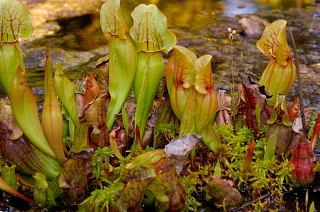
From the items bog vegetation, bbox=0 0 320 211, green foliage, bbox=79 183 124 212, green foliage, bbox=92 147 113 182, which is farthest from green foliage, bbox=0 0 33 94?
green foliage, bbox=79 183 124 212

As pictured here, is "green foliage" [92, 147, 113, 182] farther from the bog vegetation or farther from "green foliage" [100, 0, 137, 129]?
"green foliage" [100, 0, 137, 129]

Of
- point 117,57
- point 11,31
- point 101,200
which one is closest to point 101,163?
point 101,200

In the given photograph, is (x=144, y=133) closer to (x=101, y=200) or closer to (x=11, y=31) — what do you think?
(x=101, y=200)

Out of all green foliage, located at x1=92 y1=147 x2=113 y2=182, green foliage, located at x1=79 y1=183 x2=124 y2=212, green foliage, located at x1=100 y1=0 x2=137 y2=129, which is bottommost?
green foliage, located at x1=79 y1=183 x2=124 y2=212

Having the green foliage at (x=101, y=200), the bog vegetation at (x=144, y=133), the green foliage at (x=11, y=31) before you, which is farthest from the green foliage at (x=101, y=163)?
the green foliage at (x=11, y=31)

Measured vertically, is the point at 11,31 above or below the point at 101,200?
above

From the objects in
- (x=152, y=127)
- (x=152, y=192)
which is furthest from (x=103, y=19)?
(x=152, y=192)

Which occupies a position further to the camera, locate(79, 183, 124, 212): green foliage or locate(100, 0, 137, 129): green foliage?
locate(100, 0, 137, 129): green foliage

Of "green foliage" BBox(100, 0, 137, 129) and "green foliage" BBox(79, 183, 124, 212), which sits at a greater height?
"green foliage" BBox(100, 0, 137, 129)
